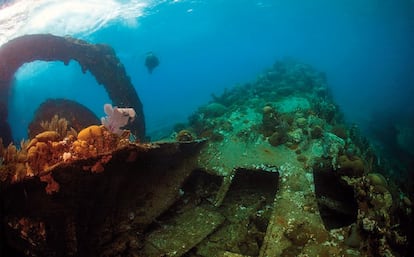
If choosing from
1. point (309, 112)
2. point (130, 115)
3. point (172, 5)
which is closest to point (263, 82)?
point (309, 112)

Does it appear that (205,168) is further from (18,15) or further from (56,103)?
(18,15)

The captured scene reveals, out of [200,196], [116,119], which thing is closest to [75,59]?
[116,119]

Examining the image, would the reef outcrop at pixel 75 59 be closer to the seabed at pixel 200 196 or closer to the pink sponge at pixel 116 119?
the pink sponge at pixel 116 119

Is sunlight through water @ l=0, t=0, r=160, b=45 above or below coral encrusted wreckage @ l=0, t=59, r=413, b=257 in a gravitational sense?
above

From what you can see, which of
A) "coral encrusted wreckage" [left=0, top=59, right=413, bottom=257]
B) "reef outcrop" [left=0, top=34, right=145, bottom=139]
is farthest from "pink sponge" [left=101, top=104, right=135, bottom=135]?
"reef outcrop" [left=0, top=34, right=145, bottom=139]

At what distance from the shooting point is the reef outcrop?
391 inches

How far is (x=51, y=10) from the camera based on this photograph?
22344 mm

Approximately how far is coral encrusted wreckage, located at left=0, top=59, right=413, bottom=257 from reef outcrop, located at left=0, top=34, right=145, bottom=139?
9.73 ft

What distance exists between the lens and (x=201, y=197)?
24.6ft

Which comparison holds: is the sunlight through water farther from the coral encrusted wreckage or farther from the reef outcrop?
the coral encrusted wreckage

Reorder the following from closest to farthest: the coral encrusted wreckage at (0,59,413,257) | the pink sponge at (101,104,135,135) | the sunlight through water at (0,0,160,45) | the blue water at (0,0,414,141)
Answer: the coral encrusted wreckage at (0,59,413,257) → the pink sponge at (101,104,135,135) → the sunlight through water at (0,0,160,45) → the blue water at (0,0,414,141)

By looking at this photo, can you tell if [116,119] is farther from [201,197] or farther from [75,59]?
[75,59]

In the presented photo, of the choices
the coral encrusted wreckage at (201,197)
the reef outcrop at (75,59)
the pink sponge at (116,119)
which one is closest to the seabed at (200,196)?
the coral encrusted wreckage at (201,197)

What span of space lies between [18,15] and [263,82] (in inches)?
590
